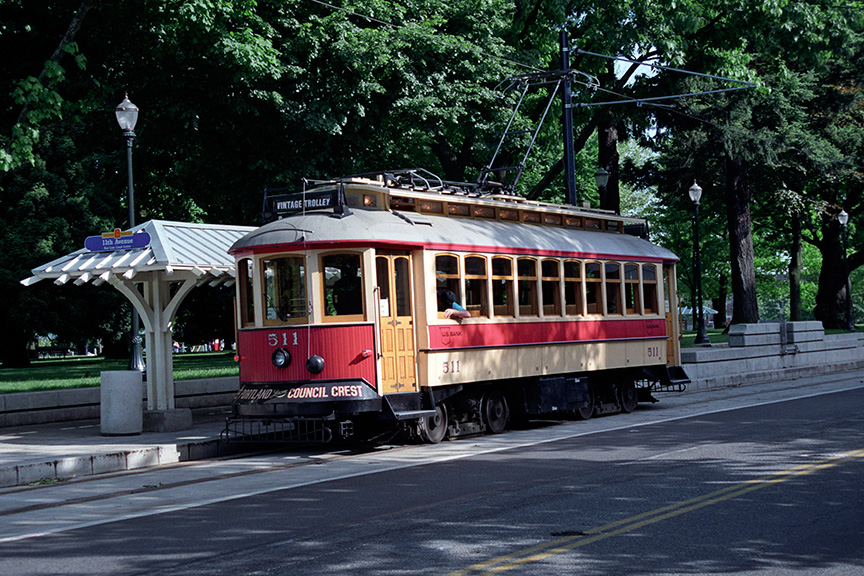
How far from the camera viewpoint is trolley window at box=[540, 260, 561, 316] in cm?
1817

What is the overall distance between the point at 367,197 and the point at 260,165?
950 cm

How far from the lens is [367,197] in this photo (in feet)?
51.7

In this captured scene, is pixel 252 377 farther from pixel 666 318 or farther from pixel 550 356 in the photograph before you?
pixel 666 318

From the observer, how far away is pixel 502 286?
56.3 ft

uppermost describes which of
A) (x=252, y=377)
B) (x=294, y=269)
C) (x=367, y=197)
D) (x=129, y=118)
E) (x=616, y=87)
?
(x=616, y=87)

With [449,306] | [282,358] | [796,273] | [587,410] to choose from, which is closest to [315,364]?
[282,358]

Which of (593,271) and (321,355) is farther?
(593,271)

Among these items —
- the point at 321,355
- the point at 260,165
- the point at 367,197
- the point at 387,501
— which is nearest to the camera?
the point at 387,501

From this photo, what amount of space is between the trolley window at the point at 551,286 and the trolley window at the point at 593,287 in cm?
106

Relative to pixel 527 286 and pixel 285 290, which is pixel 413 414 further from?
pixel 527 286

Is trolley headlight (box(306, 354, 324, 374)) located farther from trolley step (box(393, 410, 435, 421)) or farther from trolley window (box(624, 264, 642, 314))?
trolley window (box(624, 264, 642, 314))

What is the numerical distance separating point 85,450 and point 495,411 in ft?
21.7

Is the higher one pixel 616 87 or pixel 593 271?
pixel 616 87

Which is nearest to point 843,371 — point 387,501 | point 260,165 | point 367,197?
point 260,165
